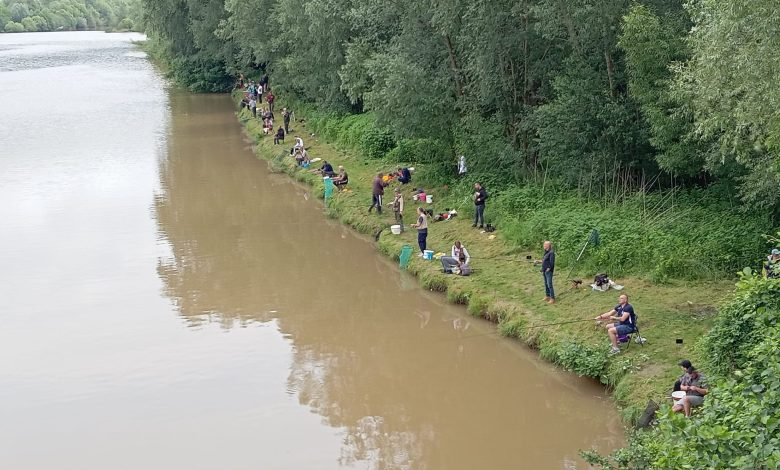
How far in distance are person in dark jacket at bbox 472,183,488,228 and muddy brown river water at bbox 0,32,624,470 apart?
271 centimetres

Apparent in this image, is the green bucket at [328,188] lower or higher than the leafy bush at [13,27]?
higher

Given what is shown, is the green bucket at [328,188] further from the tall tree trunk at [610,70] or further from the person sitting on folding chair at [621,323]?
the person sitting on folding chair at [621,323]

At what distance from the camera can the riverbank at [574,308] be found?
14.8 m

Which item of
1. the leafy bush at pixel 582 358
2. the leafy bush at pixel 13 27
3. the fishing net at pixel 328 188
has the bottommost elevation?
the leafy bush at pixel 13 27

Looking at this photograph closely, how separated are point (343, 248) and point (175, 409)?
400 inches

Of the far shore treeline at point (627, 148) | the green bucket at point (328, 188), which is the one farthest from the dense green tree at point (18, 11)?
the green bucket at point (328, 188)

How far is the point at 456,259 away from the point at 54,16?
155996 mm

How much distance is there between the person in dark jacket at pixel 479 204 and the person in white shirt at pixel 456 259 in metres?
2.76

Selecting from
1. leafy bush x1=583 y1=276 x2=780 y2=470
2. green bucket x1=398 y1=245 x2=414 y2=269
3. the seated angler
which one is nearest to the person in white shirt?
green bucket x1=398 y1=245 x2=414 y2=269

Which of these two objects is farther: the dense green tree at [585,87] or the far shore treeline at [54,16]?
the far shore treeline at [54,16]

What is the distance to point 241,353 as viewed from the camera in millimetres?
17406

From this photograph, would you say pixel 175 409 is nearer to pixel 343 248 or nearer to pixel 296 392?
pixel 296 392

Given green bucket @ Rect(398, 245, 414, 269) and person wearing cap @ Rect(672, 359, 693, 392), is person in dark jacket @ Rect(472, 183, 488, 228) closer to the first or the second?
green bucket @ Rect(398, 245, 414, 269)

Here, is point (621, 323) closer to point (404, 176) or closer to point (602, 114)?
point (602, 114)
